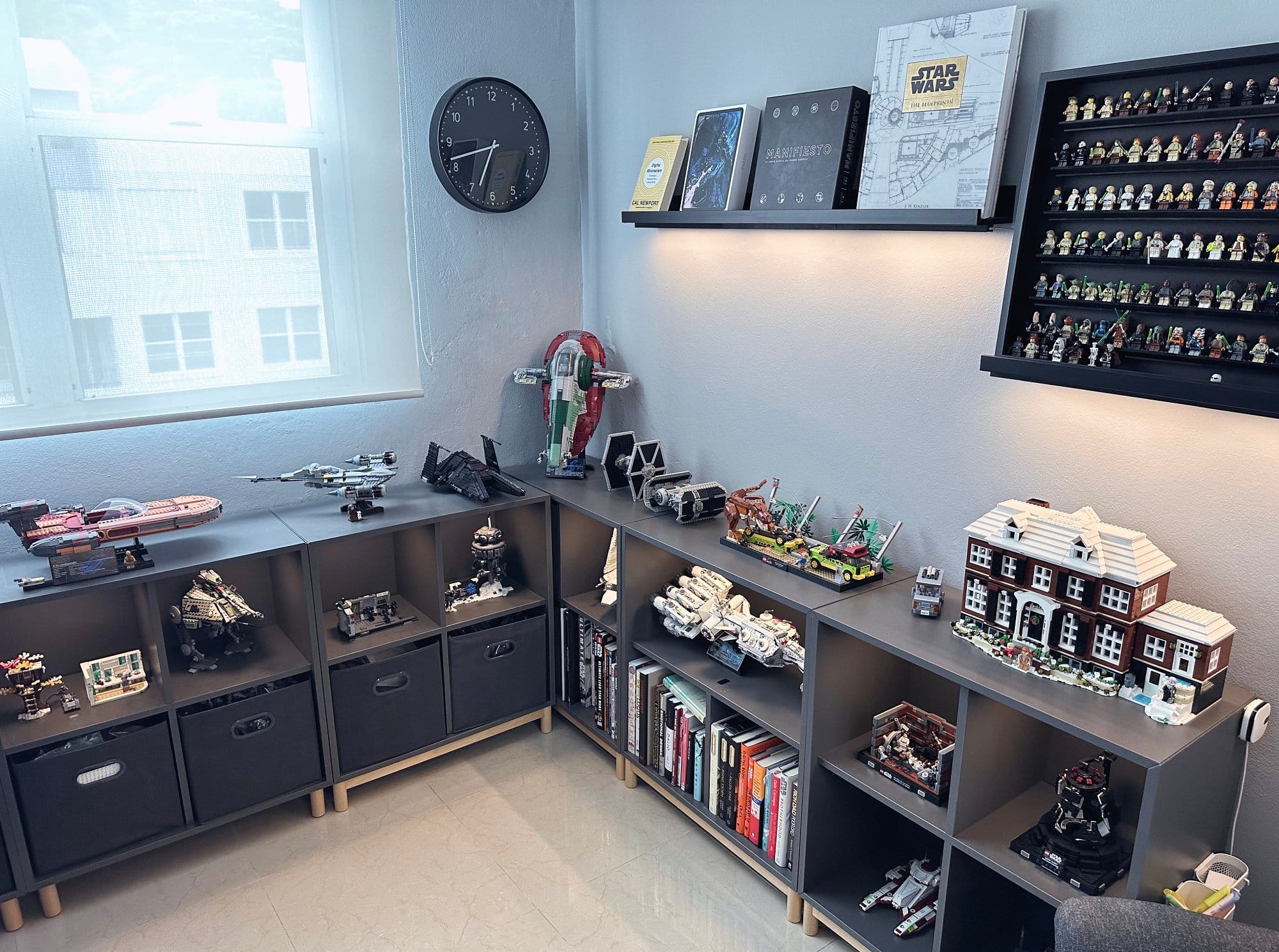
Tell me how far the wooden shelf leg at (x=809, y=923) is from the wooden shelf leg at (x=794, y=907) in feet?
0.08

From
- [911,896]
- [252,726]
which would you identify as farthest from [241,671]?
[911,896]

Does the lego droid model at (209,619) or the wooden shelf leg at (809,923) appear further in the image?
the lego droid model at (209,619)

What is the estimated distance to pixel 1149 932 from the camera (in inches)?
52.8

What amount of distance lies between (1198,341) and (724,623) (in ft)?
4.10

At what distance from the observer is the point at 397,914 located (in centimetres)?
214

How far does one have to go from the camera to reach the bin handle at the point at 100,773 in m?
2.09

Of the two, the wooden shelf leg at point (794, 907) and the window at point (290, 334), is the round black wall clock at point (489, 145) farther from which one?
the wooden shelf leg at point (794, 907)

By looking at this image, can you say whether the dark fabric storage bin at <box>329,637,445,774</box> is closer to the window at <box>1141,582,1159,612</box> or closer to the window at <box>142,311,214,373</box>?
the window at <box>142,311,214,373</box>

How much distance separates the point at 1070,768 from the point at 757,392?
4.06ft

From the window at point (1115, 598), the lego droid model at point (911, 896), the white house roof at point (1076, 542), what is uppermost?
the white house roof at point (1076, 542)

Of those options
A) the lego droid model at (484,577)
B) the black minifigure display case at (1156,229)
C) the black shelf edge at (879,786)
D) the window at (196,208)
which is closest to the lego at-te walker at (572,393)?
the lego droid model at (484,577)

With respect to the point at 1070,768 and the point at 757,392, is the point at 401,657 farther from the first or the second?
the point at 1070,768

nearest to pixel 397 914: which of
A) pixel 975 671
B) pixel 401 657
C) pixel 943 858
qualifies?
pixel 401 657

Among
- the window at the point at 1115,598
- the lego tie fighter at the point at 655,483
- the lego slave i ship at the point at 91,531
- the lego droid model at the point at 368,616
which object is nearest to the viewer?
the window at the point at 1115,598
